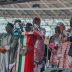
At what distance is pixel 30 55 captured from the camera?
939 centimetres

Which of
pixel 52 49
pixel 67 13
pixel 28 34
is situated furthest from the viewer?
pixel 67 13

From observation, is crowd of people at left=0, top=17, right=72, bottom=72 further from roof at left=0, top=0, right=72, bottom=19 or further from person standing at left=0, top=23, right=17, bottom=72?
roof at left=0, top=0, right=72, bottom=19

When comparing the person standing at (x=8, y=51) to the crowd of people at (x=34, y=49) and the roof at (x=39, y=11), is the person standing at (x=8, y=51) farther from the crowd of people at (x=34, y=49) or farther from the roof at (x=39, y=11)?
the roof at (x=39, y=11)

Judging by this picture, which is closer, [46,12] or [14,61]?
[14,61]

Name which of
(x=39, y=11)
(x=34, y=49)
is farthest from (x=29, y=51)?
(x=39, y=11)

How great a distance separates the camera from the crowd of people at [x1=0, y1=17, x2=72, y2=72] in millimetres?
9359

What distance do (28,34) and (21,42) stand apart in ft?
1.15

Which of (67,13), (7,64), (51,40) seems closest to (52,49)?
(51,40)

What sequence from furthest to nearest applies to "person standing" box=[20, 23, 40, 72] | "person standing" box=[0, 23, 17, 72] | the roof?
the roof
"person standing" box=[0, 23, 17, 72]
"person standing" box=[20, 23, 40, 72]

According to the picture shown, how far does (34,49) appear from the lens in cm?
985

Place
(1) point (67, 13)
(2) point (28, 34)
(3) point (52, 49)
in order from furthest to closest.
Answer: (1) point (67, 13)
(3) point (52, 49)
(2) point (28, 34)

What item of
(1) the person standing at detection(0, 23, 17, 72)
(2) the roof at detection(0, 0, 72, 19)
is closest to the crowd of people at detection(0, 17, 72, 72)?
(1) the person standing at detection(0, 23, 17, 72)

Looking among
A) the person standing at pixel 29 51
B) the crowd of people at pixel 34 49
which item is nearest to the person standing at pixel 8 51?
the crowd of people at pixel 34 49

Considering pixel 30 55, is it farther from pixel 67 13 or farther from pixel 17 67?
pixel 67 13
